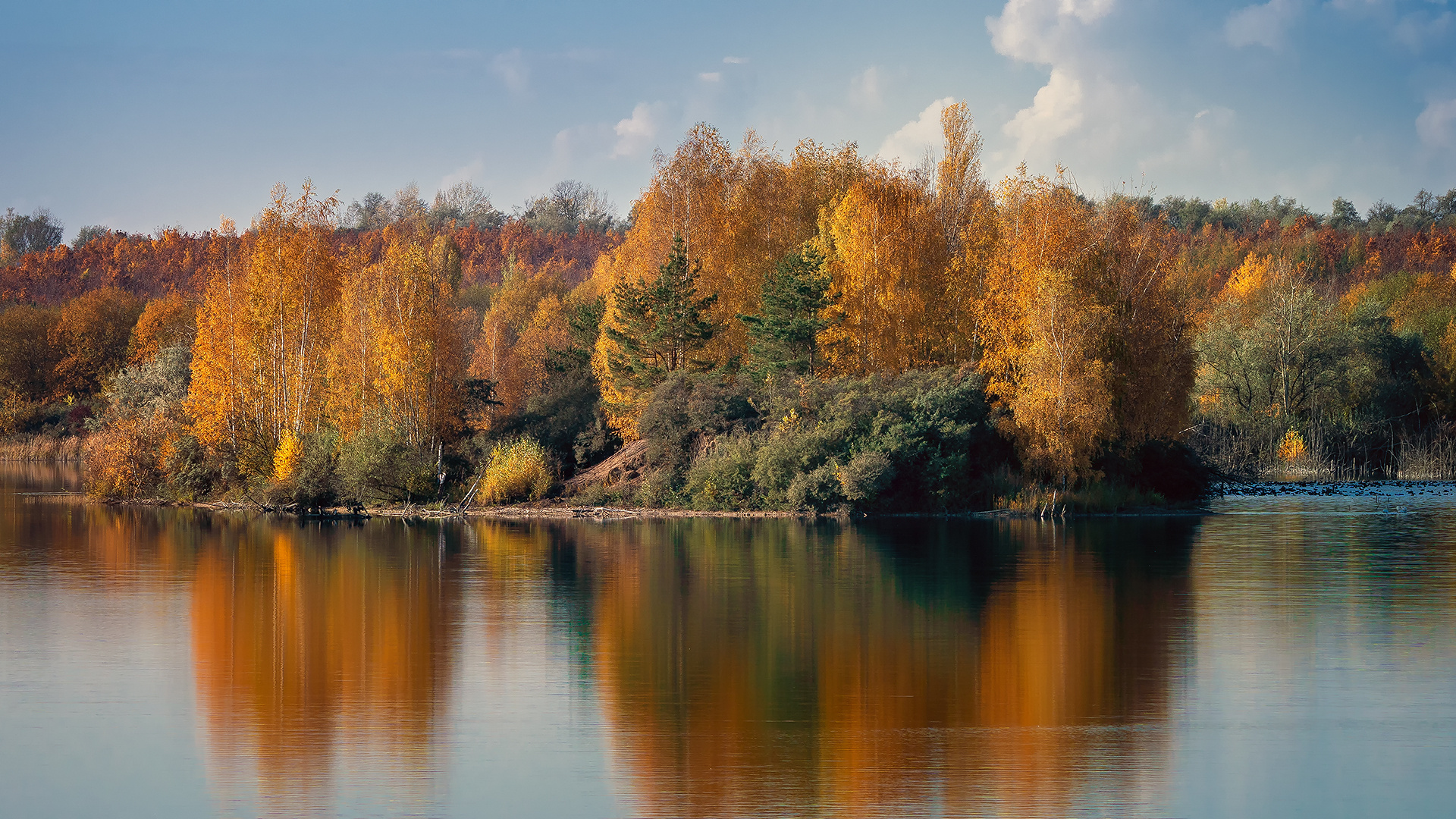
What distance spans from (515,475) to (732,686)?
28298 millimetres

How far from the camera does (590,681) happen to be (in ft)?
44.7

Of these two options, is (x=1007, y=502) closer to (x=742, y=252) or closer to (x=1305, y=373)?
(x=742, y=252)

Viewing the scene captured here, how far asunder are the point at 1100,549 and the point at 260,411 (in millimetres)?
30905

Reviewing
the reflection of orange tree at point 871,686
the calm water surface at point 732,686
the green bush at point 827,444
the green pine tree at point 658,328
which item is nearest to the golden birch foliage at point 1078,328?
the green bush at point 827,444

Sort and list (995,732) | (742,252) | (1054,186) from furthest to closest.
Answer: (742,252) < (1054,186) < (995,732)

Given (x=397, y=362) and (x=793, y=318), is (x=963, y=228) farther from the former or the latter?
(x=397, y=362)

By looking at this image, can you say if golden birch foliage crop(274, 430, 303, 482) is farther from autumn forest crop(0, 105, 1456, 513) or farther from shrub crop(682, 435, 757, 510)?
shrub crop(682, 435, 757, 510)

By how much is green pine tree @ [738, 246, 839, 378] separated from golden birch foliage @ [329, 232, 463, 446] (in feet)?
38.2

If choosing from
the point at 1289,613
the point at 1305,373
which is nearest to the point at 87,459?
the point at 1289,613

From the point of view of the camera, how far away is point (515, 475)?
40.6 m

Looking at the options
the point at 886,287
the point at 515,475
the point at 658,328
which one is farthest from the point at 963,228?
the point at 515,475

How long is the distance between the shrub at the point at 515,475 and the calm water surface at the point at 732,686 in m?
15.0

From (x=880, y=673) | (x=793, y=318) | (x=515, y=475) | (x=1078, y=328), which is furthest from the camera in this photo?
(x=793, y=318)

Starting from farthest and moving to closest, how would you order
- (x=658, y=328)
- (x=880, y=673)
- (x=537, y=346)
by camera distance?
(x=537, y=346), (x=658, y=328), (x=880, y=673)
